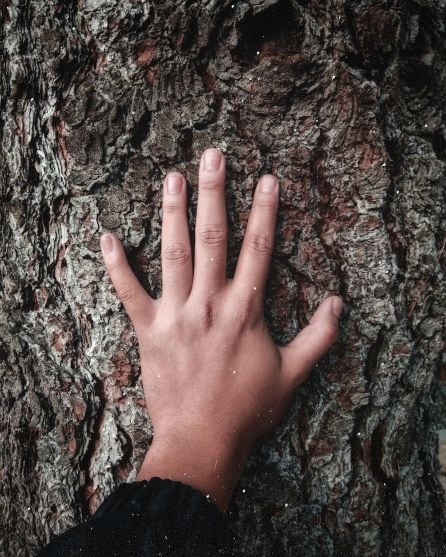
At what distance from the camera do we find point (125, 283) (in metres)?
1.38

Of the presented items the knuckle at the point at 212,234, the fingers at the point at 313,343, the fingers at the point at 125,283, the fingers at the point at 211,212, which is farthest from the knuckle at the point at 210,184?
the fingers at the point at 313,343

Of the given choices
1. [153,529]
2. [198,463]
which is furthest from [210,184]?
[153,529]

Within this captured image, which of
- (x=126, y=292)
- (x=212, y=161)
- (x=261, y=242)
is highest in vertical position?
(x=212, y=161)

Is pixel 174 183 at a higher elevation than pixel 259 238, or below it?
higher

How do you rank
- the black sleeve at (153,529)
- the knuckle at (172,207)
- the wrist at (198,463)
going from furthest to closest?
the knuckle at (172,207), the wrist at (198,463), the black sleeve at (153,529)

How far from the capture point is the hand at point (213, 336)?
1324 mm

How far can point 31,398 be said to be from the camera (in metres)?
1.50

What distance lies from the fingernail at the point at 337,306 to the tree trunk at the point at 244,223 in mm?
39

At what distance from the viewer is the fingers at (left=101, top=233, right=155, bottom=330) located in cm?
138

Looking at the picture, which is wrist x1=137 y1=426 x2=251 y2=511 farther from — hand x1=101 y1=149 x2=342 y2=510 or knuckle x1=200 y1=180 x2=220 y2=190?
knuckle x1=200 y1=180 x2=220 y2=190

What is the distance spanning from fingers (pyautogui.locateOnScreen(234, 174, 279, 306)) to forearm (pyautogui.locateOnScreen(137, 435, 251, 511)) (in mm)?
418

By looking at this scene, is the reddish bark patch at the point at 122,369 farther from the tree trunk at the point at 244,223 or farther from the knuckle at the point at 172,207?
the knuckle at the point at 172,207

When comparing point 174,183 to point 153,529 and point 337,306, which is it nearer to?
point 337,306

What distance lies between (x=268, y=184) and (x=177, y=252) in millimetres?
310
